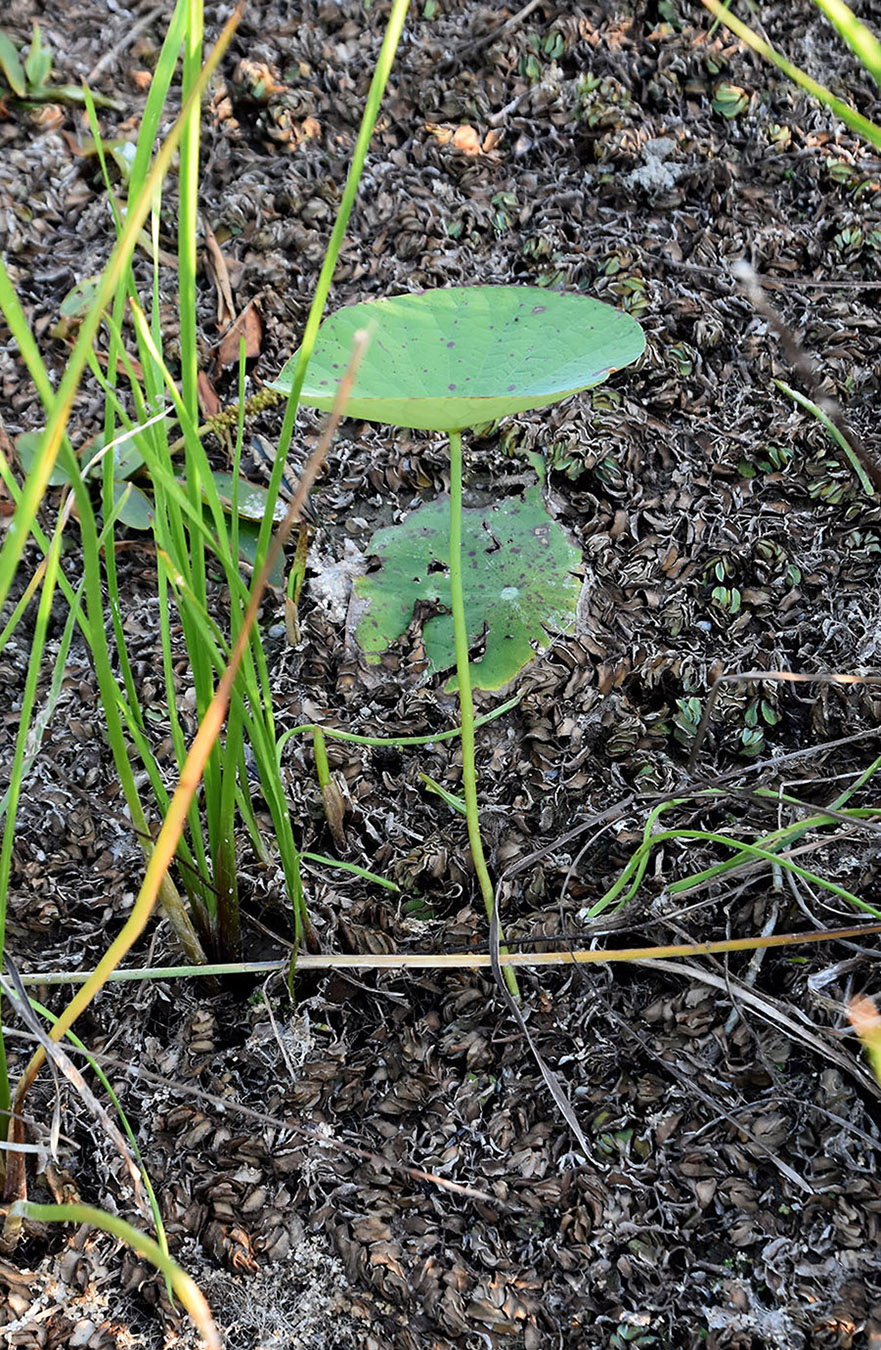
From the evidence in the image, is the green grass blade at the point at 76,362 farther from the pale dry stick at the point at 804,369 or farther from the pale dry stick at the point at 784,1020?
the pale dry stick at the point at 784,1020

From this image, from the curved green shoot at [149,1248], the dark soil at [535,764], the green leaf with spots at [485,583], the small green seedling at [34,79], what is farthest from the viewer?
the small green seedling at [34,79]

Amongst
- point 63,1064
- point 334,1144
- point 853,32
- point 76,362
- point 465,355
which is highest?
point 853,32

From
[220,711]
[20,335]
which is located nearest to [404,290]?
[20,335]

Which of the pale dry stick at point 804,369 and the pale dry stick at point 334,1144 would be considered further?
the pale dry stick at point 334,1144

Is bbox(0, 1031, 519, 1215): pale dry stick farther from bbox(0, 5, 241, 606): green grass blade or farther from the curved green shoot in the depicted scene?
bbox(0, 5, 241, 606): green grass blade

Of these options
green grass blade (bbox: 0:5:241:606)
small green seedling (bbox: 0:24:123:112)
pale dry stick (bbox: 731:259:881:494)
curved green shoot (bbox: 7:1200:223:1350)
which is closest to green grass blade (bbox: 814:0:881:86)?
pale dry stick (bbox: 731:259:881:494)

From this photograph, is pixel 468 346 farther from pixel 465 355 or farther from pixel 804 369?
pixel 804 369

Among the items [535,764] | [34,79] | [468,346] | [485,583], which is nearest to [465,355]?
[468,346]

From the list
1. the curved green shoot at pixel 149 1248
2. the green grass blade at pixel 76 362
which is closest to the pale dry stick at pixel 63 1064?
the curved green shoot at pixel 149 1248
